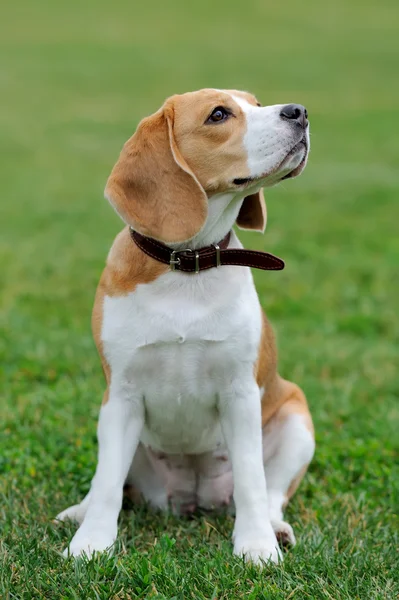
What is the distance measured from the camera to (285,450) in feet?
14.1

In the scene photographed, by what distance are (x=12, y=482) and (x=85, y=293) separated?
3.89 meters

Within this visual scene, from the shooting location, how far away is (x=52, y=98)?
22938mm

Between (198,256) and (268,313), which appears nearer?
(198,256)

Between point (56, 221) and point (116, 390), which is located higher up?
point (116, 390)

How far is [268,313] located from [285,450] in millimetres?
3779

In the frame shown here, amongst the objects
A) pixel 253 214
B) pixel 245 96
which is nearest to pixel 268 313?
pixel 253 214

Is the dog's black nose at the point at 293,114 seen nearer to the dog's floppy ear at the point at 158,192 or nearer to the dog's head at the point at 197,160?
the dog's head at the point at 197,160

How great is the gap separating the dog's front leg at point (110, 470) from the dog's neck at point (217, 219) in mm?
A: 717

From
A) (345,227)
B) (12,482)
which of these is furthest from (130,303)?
(345,227)

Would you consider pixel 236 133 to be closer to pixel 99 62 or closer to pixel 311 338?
pixel 311 338

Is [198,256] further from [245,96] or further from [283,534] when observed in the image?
[283,534]

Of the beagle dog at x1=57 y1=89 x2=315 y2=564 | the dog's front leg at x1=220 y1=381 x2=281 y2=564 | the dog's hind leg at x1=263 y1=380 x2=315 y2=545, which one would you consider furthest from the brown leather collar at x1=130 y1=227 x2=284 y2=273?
the dog's hind leg at x1=263 y1=380 x2=315 y2=545

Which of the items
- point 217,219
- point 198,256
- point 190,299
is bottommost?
point 190,299

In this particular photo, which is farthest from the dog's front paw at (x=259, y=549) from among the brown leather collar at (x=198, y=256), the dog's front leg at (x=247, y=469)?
Result: the brown leather collar at (x=198, y=256)
